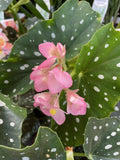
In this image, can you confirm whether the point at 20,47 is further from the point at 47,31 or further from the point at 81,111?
the point at 81,111

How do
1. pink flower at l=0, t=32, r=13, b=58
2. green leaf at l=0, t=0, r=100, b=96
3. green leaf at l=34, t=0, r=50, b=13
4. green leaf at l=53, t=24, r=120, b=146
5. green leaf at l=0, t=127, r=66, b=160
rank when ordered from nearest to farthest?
green leaf at l=0, t=127, r=66, b=160 < green leaf at l=53, t=24, r=120, b=146 < green leaf at l=0, t=0, r=100, b=96 < green leaf at l=34, t=0, r=50, b=13 < pink flower at l=0, t=32, r=13, b=58

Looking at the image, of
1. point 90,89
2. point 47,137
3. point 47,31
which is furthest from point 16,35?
point 47,137

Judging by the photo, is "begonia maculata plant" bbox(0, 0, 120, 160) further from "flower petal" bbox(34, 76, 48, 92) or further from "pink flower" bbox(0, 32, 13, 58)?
"pink flower" bbox(0, 32, 13, 58)

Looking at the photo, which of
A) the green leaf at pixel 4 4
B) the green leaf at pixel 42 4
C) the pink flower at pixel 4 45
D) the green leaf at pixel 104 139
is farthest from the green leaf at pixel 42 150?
the pink flower at pixel 4 45

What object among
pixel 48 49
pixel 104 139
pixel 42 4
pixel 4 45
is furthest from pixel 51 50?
pixel 4 45

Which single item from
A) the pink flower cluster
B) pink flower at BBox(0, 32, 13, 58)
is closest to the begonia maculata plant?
the pink flower cluster

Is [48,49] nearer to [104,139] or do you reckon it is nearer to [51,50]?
[51,50]

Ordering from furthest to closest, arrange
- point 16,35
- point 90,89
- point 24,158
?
1. point 16,35
2. point 90,89
3. point 24,158

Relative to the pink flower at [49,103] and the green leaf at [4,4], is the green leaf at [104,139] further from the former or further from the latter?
the green leaf at [4,4]
